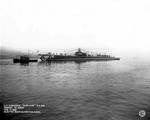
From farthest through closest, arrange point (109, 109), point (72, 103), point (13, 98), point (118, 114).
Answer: point (13, 98)
point (72, 103)
point (109, 109)
point (118, 114)

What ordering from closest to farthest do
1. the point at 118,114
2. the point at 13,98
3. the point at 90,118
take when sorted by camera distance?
1. the point at 90,118
2. the point at 118,114
3. the point at 13,98

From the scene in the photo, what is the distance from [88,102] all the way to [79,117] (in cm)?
643

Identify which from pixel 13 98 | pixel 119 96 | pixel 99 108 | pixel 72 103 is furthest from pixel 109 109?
pixel 13 98

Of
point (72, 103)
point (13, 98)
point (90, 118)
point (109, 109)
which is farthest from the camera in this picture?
point (13, 98)

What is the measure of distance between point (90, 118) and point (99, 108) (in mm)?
3891

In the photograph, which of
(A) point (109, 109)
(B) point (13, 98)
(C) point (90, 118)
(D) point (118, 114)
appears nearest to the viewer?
(C) point (90, 118)

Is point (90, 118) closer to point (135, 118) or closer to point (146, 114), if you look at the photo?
point (135, 118)

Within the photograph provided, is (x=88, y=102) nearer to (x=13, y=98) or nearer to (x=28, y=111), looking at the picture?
(x=28, y=111)

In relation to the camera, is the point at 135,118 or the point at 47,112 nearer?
the point at 135,118

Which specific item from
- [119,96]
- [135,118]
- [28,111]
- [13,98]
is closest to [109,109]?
[135,118]

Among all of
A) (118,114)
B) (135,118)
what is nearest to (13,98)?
(118,114)

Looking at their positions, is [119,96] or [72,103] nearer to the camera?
[72,103]

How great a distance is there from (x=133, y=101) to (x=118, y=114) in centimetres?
713

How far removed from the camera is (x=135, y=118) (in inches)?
746
